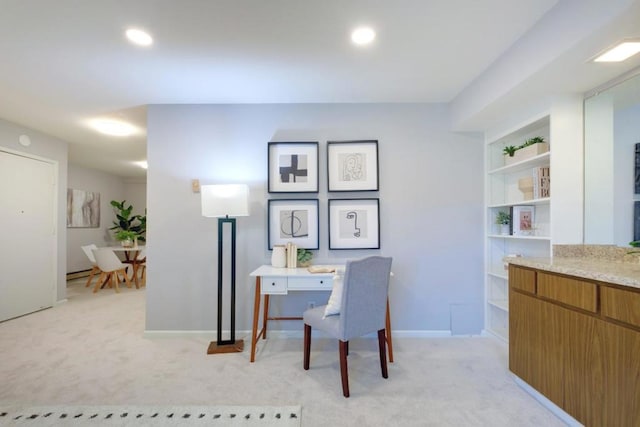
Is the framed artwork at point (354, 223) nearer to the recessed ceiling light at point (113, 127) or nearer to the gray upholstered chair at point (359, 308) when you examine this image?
the gray upholstered chair at point (359, 308)

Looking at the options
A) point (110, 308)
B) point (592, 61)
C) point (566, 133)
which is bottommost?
point (110, 308)

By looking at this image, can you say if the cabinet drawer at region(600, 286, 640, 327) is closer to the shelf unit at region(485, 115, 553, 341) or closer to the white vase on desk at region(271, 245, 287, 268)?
the shelf unit at region(485, 115, 553, 341)

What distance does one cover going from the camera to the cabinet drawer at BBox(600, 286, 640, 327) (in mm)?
1340

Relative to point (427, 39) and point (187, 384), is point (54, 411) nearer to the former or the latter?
point (187, 384)

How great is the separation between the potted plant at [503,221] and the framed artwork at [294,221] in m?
1.78

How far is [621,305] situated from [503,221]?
1560mm

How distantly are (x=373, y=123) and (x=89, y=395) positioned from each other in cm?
321

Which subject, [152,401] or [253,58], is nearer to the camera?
[152,401]

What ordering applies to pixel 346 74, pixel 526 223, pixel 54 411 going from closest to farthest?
1. pixel 54 411
2. pixel 346 74
3. pixel 526 223

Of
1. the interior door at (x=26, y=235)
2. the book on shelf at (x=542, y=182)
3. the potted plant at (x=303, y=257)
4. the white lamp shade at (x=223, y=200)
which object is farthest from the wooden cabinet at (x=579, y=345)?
the interior door at (x=26, y=235)

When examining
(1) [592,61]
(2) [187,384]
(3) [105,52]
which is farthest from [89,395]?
(1) [592,61]

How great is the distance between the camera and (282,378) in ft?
7.34

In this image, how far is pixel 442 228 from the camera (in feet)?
10.1

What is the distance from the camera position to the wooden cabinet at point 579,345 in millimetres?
1376
